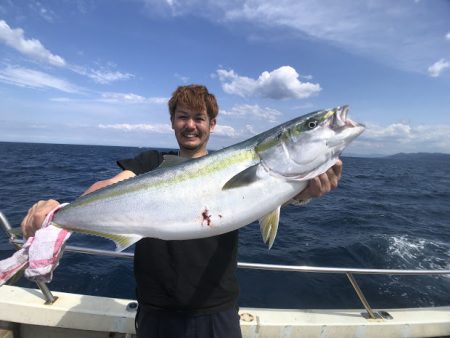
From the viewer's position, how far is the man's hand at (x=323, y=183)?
9.51 ft

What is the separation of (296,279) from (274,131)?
761cm

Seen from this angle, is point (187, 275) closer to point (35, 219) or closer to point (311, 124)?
point (35, 219)

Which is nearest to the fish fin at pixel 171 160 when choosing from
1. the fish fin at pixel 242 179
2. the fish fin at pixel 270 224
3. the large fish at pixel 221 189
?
the large fish at pixel 221 189

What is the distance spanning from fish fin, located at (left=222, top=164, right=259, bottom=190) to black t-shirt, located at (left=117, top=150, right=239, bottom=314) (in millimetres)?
639

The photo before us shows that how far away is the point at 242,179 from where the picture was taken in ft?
9.32

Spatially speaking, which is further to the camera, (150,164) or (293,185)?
(150,164)

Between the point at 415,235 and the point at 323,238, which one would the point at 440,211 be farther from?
the point at 323,238

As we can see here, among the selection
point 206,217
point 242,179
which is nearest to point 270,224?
point 242,179

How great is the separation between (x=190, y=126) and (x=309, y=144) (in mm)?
1297

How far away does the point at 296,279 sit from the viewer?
952cm

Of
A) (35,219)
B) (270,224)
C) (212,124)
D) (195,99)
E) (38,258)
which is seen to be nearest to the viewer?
(38,258)

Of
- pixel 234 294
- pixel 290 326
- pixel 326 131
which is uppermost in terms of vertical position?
pixel 326 131

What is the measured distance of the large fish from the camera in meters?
2.79

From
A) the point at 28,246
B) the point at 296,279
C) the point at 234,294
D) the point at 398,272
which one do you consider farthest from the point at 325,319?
the point at 296,279
